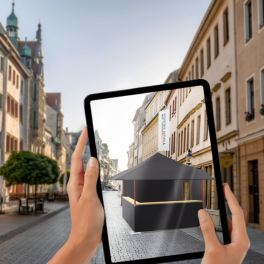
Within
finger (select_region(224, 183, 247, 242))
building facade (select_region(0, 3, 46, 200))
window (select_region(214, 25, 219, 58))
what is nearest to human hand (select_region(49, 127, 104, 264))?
finger (select_region(224, 183, 247, 242))

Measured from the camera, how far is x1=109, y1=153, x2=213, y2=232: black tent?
1244mm

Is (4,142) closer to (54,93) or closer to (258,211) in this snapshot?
(258,211)

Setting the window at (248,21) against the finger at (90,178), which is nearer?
the finger at (90,178)

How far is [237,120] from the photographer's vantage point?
19.4 m

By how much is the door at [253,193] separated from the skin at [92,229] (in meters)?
17.3

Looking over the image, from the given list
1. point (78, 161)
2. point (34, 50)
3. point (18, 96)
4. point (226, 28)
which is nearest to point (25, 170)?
point (226, 28)

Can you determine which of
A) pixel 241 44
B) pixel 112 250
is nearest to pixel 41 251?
pixel 112 250

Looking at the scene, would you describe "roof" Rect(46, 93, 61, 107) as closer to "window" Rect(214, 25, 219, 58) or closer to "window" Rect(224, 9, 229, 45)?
"window" Rect(214, 25, 219, 58)

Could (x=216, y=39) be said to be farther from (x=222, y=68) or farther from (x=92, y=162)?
(x=92, y=162)

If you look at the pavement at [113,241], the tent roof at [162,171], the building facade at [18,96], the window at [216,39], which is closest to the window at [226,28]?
the window at [216,39]

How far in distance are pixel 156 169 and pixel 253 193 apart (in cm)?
1768

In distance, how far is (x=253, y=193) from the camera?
18.0m

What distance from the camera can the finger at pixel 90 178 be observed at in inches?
48.8

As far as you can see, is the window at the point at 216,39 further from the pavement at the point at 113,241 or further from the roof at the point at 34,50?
the roof at the point at 34,50
